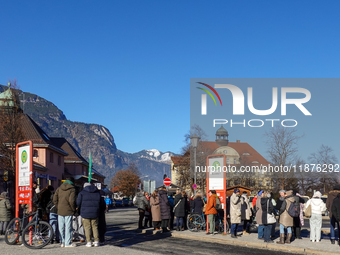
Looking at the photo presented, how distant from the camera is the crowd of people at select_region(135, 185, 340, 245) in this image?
14.1m

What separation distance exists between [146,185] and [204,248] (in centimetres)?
1883

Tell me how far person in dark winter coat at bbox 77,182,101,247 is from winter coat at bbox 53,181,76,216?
9.2 inches

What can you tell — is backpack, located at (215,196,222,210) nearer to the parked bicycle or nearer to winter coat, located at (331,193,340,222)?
winter coat, located at (331,193,340,222)

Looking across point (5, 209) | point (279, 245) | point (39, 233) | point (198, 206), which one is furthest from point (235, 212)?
point (5, 209)

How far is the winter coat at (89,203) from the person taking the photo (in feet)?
38.5

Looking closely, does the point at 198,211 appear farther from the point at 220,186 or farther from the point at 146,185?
the point at 146,185

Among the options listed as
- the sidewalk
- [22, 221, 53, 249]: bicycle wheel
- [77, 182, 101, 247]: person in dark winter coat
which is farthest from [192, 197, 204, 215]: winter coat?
[22, 221, 53, 249]: bicycle wheel

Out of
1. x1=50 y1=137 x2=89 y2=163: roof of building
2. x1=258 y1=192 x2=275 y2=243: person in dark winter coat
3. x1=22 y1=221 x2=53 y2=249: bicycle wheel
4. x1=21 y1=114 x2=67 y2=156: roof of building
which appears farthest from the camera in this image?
x1=50 y1=137 x2=89 y2=163: roof of building

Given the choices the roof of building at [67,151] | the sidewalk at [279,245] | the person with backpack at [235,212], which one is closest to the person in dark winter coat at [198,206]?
the sidewalk at [279,245]

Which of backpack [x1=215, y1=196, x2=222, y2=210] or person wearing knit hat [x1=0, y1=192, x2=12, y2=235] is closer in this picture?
person wearing knit hat [x1=0, y1=192, x2=12, y2=235]

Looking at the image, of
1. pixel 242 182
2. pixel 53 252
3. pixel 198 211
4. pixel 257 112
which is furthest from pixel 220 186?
pixel 242 182

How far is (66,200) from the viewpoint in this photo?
12000mm

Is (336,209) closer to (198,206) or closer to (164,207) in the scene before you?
(198,206)

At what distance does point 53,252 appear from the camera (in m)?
11.0
